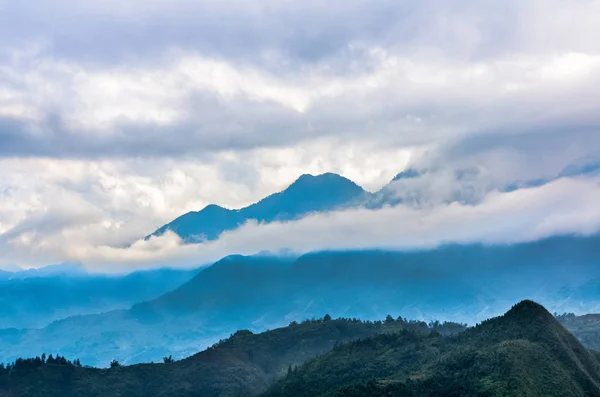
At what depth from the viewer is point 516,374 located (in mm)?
199375

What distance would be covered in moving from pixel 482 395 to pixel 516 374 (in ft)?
36.1

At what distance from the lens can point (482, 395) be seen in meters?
197

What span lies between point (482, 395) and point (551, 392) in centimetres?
1757

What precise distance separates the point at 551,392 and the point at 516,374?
31.5 ft

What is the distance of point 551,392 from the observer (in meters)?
196
